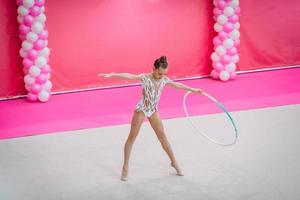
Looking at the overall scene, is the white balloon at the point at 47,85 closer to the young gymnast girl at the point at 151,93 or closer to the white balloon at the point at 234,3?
the young gymnast girl at the point at 151,93

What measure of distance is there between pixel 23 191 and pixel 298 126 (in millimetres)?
4120

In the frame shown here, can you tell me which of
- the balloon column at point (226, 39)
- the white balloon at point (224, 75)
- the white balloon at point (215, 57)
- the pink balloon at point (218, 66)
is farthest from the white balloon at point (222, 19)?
the white balloon at point (224, 75)

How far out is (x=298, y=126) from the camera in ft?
25.2

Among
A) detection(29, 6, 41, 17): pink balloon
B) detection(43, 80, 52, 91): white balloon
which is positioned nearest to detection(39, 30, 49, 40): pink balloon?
detection(29, 6, 41, 17): pink balloon

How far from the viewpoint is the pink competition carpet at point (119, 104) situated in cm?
815

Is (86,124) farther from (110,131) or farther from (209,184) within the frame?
(209,184)

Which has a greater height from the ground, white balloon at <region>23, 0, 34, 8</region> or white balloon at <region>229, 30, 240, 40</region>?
white balloon at <region>23, 0, 34, 8</region>

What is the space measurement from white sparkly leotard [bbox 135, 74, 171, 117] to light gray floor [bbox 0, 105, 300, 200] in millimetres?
866

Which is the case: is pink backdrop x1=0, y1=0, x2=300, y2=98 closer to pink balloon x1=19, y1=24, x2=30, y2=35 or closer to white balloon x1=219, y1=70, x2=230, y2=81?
pink balloon x1=19, y1=24, x2=30, y2=35

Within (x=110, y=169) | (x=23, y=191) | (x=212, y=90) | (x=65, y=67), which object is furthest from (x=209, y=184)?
(x=65, y=67)

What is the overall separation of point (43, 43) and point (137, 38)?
1.93 m

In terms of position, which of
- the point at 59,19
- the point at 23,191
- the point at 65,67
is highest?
the point at 59,19

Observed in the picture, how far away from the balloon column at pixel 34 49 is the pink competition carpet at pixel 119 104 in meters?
0.27

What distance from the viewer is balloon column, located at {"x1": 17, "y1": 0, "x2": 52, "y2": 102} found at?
8766mm
